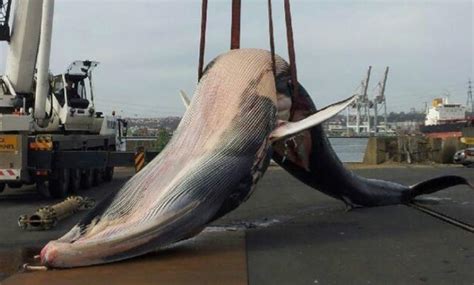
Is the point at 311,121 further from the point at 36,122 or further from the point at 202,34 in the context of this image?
the point at 36,122

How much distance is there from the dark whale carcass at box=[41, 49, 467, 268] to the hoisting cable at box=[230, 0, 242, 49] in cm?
38

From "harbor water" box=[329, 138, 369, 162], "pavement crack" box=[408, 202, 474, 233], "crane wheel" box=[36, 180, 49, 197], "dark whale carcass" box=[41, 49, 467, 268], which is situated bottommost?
"harbor water" box=[329, 138, 369, 162]

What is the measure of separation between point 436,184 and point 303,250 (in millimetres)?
4569

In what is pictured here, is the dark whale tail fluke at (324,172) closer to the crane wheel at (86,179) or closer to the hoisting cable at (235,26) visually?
the hoisting cable at (235,26)

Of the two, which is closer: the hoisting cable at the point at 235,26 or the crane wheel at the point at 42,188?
the hoisting cable at the point at 235,26

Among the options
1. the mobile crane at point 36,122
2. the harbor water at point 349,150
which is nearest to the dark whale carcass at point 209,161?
the mobile crane at point 36,122

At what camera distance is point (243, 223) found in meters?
10.9

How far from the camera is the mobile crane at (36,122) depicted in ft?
48.9

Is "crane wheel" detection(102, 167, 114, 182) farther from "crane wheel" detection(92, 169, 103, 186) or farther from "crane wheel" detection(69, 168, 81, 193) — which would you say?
"crane wheel" detection(69, 168, 81, 193)

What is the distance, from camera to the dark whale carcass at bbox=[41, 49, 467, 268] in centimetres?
738

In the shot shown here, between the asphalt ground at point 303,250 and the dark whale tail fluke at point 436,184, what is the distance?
0.27m

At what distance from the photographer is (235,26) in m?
9.79

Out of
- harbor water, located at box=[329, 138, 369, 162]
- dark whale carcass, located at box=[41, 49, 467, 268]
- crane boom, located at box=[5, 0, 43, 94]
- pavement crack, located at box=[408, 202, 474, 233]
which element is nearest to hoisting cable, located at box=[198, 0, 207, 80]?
dark whale carcass, located at box=[41, 49, 467, 268]

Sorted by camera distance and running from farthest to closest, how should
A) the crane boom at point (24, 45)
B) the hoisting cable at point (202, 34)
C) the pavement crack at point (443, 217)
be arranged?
the crane boom at point (24, 45), the pavement crack at point (443, 217), the hoisting cable at point (202, 34)
